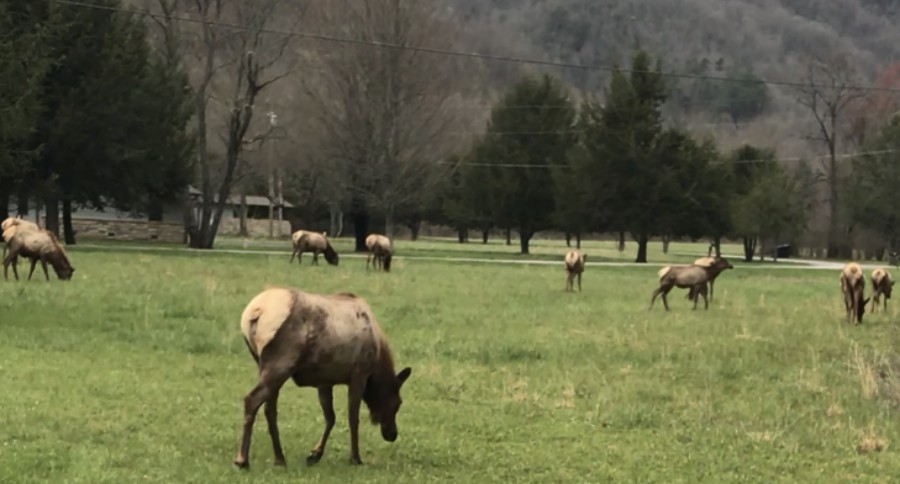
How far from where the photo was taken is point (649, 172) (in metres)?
51.2

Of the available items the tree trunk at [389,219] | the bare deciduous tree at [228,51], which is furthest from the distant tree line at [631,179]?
the bare deciduous tree at [228,51]

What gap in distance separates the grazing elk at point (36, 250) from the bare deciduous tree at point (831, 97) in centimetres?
5711

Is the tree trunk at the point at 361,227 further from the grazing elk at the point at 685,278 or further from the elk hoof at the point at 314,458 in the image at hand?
the elk hoof at the point at 314,458

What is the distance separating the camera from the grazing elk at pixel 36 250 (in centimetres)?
2241

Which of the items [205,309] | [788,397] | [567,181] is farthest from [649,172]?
[788,397]

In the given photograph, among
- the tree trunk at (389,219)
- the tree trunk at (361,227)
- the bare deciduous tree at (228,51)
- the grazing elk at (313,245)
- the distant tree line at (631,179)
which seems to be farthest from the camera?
the tree trunk at (361,227)

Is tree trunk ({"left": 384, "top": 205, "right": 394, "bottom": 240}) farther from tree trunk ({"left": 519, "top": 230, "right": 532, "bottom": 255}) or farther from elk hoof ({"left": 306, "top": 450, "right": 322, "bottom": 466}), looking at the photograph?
elk hoof ({"left": 306, "top": 450, "right": 322, "bottom": 466})

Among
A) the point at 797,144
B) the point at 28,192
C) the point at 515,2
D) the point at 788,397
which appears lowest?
the point at 788,397

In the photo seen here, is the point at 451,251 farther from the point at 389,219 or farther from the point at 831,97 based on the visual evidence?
the point at 831,97

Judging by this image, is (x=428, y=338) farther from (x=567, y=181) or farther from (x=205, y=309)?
(x=567, y=181)

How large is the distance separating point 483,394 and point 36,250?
A: 47.4 feet

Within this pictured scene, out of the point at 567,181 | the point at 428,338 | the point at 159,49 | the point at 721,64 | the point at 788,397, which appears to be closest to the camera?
the point at 788,397

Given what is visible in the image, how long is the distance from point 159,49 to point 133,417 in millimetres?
42952

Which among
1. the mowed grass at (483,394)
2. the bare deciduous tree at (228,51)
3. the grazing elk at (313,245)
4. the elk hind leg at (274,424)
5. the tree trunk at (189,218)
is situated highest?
the bare deciduous tree at (228,51)
